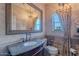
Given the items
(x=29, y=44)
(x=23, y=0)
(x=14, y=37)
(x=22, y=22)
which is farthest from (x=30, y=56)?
(x=23, y=0)

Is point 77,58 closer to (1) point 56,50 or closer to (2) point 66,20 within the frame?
(1) point 56,50

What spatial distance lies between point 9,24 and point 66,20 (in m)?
0.68

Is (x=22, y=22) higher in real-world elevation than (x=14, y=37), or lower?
higher

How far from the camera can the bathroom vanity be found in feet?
5.55

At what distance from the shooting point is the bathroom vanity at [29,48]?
169cm

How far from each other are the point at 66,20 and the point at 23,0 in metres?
0.57

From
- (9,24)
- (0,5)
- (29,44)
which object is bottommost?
(29,44)

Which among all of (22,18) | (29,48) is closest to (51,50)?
(29,48)

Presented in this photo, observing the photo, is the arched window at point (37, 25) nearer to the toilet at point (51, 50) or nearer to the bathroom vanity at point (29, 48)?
the bathroom vanity at point (29, 48)

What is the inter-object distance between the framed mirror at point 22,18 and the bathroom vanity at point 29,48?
14cm

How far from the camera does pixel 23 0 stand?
1736 mm

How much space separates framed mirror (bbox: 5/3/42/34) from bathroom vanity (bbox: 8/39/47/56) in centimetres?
14

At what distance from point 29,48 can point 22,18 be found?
1.21 feet

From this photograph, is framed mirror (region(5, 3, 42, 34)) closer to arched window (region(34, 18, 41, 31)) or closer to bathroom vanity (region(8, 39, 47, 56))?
arched window (region(34, 18, 41, 31))
